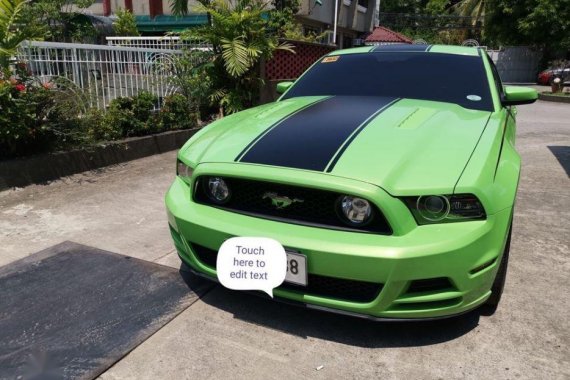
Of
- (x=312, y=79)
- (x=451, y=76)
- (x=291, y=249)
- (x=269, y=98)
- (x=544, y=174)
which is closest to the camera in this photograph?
(x=291, y=249)

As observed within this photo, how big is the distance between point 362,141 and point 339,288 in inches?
30.5

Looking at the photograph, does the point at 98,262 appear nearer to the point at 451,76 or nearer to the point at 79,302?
the point at 79,302

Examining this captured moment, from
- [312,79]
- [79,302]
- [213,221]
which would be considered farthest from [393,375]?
[312,79]

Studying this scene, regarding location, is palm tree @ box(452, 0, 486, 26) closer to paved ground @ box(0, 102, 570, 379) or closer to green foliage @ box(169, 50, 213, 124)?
green foliage @ box(169, 50, 213, 124)

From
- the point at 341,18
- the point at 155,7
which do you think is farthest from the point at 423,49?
the point at 341,18

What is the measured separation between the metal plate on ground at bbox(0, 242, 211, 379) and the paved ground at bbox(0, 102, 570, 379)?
0.38ft

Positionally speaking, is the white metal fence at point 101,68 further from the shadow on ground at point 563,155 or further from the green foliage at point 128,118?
the shadow on ground at point 563,155

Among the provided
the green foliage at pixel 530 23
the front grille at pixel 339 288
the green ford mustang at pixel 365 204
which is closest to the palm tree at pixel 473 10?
the green foliage at pixel 530 23

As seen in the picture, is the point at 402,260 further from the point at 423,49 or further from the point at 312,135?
the point at 423,49

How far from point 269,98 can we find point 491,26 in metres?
21.2

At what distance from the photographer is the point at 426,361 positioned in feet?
7.52

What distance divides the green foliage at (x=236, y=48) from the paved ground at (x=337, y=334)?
14.1 ft

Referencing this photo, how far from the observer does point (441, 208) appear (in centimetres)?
218

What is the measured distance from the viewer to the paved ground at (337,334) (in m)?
2.23
